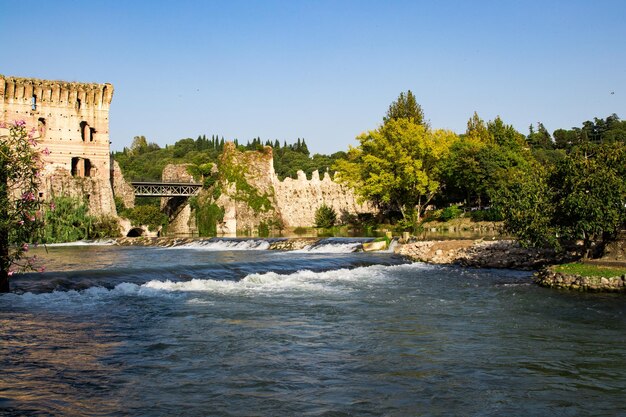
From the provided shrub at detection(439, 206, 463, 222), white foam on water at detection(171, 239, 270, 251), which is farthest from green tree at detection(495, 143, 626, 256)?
shrub at detection(439, 206, 463, 222)

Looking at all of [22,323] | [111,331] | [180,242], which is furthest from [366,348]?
[180,242]

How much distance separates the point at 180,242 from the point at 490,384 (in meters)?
32.7

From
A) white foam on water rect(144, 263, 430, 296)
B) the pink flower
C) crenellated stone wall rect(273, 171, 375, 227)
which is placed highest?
crenellated stone wall rect(273, 171, 375, 227)

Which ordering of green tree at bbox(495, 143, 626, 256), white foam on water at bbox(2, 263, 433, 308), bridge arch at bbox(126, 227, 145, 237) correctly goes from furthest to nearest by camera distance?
bridge arch at bbox(126, 227, 145, 237)
green tree at bbox(495, 143, 626, 256)
white foam on water at bbox(2, 263, 433, 308)

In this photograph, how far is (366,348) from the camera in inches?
369

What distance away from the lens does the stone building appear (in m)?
51.5

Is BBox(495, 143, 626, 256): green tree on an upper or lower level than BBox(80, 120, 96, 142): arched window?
lower

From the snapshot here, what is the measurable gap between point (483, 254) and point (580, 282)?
7086mm

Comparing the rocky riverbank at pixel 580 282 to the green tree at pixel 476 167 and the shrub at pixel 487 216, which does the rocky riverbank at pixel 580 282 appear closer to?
the shrub at pixel 487 216

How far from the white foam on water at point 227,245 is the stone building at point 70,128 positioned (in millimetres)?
20467

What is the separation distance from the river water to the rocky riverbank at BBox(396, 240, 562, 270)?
4673 mm

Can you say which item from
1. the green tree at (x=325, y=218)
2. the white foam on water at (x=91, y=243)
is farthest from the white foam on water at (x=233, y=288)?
the green tree at (x=325, y=218)

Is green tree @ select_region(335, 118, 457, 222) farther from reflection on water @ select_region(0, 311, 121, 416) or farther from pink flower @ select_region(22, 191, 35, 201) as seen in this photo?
reflection on water @ select_region(0, 311, 121, 416)

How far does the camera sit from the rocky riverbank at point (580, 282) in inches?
592
